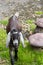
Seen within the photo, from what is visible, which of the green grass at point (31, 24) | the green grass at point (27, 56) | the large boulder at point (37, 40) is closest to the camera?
the green grass at point (27, 56)

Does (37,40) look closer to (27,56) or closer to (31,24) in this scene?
(27,56)

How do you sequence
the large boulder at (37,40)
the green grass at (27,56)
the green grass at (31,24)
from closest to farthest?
the green grass at (27,56)
the large boulder at (37,40)
the green grass at (31,24)

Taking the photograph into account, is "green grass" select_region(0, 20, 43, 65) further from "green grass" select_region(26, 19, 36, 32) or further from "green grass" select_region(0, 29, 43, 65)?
"green grass" select_region(26, 19, 36, 32)

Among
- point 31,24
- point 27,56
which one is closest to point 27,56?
point 27,56

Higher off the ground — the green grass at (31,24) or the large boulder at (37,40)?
the large boulder at (37,40)

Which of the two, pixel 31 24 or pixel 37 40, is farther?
pixel 31 24

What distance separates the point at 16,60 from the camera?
271 inches

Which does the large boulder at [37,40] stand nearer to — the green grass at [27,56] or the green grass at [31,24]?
the green grass at [27,56]

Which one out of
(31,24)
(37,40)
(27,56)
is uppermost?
(37,40)

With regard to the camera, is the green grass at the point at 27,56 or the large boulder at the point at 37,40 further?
the large boulder at the point at 37,40

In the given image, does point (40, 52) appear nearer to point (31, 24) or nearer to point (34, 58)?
point (34, 58)

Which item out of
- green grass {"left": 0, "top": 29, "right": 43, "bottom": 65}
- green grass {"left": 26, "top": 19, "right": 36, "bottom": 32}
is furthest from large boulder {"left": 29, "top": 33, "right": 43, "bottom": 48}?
green grass {"left": 26, "top": 19, "right": 36, "bottom": 32}

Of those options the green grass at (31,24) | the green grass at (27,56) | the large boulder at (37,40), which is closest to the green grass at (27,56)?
the green grass at (27,56)

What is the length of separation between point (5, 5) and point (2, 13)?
Result: 774 mm
